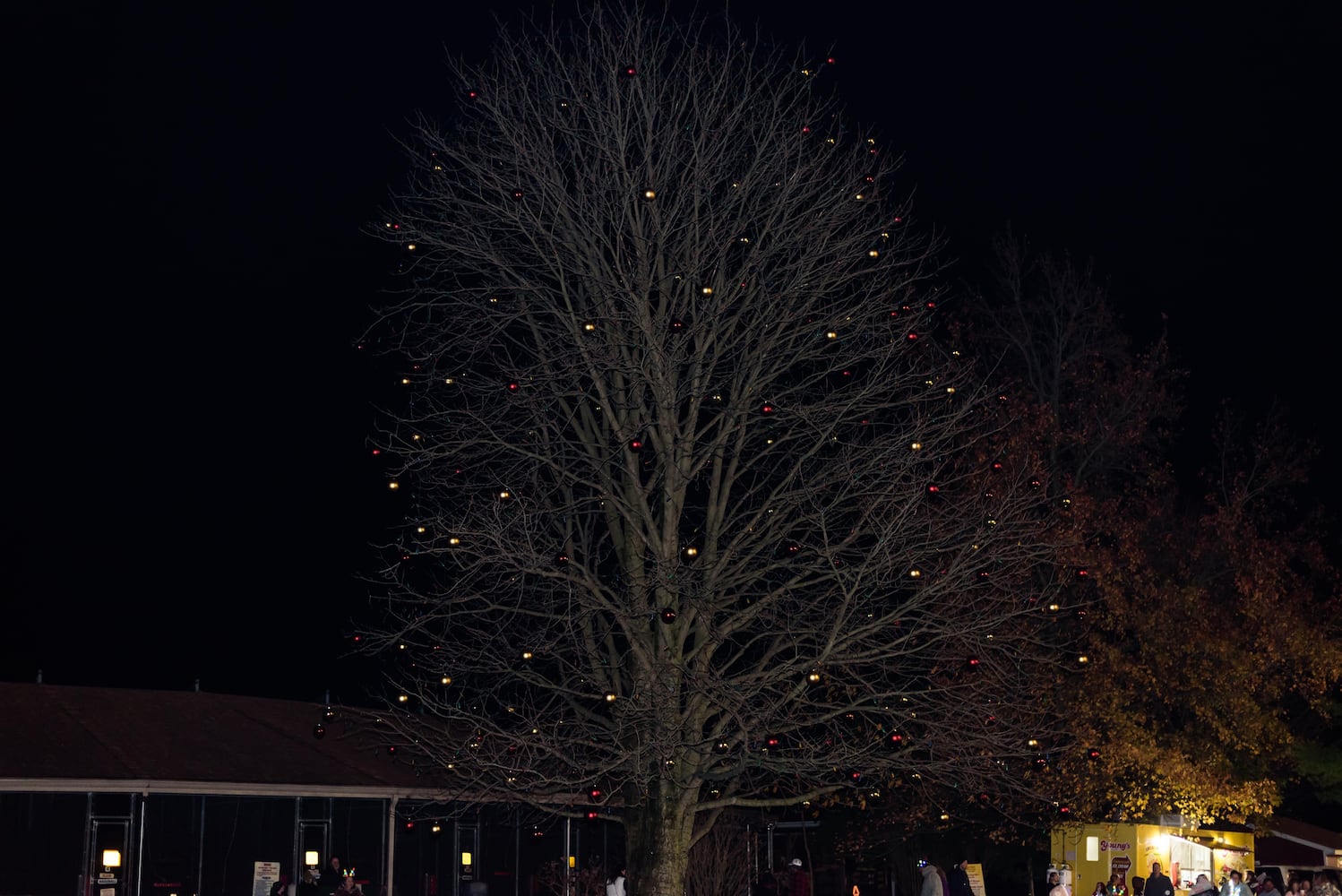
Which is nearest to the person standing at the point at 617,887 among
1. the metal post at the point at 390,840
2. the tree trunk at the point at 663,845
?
the tree trunk at the point at 663,845

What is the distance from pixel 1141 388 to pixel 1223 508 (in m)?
2.77

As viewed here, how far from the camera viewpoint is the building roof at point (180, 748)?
25.6m

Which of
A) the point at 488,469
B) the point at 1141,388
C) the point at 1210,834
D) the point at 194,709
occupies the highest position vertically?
the point at 1141,388

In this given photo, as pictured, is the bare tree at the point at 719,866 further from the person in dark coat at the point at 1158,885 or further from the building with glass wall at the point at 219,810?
the person in dark coat at the point at 1158,885

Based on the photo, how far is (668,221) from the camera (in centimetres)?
1956

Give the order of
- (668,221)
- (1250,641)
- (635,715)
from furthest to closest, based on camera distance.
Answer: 1. (1250,641)
2. (668,221)
3. (635,715)

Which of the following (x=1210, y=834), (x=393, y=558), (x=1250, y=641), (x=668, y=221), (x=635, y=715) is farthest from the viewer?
(x=393, y=558)

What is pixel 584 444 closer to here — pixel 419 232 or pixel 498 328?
pixel 498 328

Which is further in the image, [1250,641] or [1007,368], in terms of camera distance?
[1007,368]

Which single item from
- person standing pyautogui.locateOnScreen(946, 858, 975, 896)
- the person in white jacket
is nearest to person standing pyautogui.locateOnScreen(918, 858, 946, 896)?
person standing pyautogui.locateOnScreen(946, 858, 975, 896)

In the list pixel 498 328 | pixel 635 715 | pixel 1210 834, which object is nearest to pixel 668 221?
pixel 498 328

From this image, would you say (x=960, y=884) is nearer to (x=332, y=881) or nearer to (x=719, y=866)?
(x=719, y=866)

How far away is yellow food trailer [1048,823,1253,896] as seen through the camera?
27875 mm

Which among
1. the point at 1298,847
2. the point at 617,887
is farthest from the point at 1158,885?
the point at 1298,847
